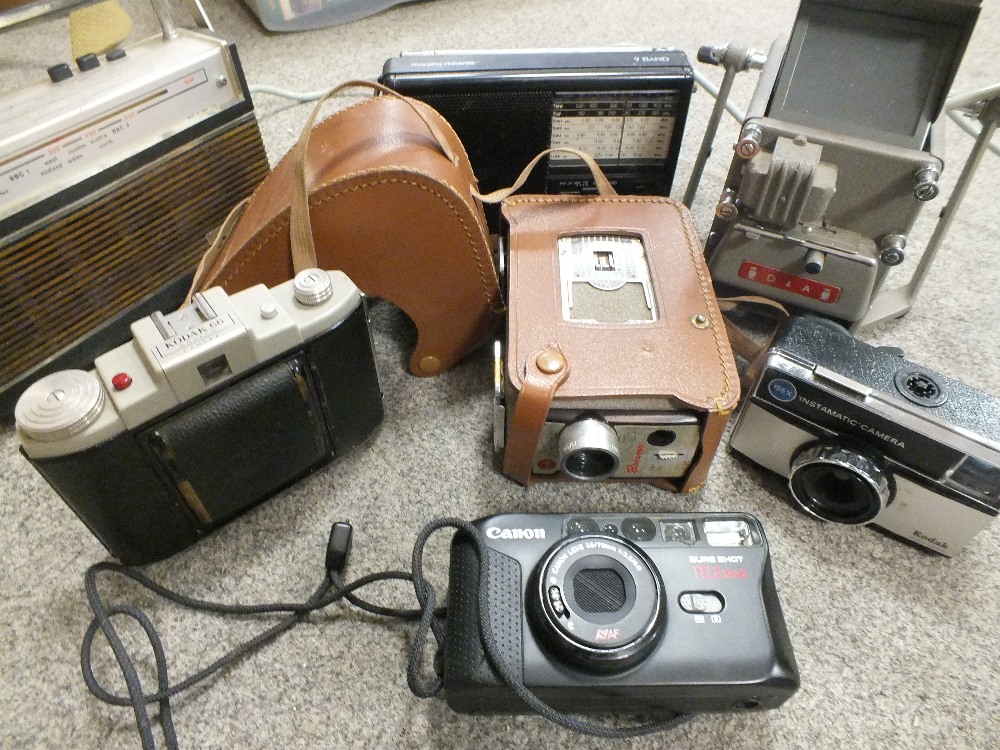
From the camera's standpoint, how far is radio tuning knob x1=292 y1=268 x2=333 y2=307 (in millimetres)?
669

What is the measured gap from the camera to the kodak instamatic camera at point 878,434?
68cm

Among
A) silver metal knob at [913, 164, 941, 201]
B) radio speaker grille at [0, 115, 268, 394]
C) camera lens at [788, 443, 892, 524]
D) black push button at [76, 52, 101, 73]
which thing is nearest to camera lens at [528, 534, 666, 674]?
camera lens at [788, 443, 892, 524]

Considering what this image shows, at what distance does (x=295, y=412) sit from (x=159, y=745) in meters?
0.32

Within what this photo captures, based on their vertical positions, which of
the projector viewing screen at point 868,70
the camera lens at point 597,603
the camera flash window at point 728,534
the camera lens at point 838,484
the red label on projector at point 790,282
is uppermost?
the projector viewing screen at point 868,70

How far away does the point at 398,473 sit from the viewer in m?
0.84

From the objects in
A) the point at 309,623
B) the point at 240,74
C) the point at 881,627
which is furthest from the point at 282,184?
the point at 881,627

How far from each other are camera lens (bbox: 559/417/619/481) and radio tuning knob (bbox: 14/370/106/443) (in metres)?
0.41

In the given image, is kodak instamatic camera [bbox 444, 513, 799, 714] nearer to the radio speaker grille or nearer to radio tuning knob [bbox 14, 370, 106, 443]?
radio tuning knob [bbox 14, 370, 106, 443]

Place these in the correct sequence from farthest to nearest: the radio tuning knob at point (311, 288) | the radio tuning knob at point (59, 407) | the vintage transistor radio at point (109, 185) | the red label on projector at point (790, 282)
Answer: the red label on projector at point (790, 282)
the vintage transistor radio at point (109, 185)
the radio tuning knob at point (311, 288)
the radio tuning knob at point (59, 407)

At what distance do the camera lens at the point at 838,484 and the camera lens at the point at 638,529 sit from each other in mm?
202

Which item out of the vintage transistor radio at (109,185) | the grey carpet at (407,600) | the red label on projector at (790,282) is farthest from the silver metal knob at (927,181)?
the vintage transistor radio at (109,185)

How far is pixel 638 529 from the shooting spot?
66 centimetres

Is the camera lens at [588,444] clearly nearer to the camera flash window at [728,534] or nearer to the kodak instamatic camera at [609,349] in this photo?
the kodak instamatic camera at [609,349]

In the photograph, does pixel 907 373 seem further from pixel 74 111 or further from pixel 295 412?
pixel 74 111
